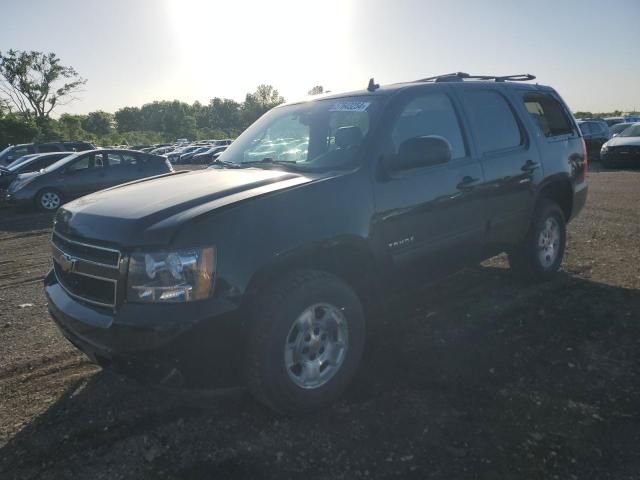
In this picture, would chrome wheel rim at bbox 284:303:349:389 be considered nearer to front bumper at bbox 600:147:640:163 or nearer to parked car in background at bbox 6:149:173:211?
parked car in background at bbox 6:149:173:211

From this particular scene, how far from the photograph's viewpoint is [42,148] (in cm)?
1894

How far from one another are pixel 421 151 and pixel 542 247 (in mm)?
2556

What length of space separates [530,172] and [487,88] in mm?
876

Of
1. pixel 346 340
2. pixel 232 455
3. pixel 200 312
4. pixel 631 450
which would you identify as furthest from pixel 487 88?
pixel 232 455

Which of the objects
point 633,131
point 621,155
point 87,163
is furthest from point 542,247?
point 633,131

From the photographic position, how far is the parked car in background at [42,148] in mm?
18277

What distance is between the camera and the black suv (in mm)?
2420

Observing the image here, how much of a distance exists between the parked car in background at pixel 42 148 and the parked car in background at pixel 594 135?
19.7 m

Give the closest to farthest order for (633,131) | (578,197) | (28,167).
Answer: (578,197) → (28,167) → (633,131)

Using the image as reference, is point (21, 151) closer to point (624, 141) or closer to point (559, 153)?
point (559, 153)

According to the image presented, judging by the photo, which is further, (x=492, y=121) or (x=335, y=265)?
(x=492, y=121)

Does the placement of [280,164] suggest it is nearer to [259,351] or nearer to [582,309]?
[259,351]

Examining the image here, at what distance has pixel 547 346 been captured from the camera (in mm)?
3650

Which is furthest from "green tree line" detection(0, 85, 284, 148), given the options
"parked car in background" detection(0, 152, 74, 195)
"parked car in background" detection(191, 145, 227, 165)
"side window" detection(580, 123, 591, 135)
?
"side window" detection(580, 123, 591, 135)
